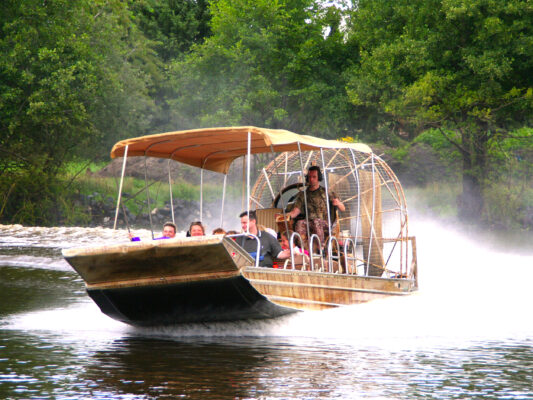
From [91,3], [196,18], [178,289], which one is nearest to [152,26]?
[196,18]

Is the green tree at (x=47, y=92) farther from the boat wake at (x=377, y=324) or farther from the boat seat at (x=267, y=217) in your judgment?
the boat wake at (x=377, y=324)

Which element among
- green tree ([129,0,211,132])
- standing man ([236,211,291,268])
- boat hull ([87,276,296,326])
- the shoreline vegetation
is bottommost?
boat hull ([87,276,296,326])

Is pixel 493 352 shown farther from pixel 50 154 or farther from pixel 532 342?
pixel 50 154

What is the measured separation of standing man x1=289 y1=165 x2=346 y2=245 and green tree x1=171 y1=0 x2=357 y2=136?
29.6 metres

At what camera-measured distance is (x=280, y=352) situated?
10.2m

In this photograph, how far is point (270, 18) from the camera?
1805 inches

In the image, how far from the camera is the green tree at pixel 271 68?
44.8 meters

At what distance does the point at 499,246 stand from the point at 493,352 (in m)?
20.8

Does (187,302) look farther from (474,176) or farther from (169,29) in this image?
(169,29)

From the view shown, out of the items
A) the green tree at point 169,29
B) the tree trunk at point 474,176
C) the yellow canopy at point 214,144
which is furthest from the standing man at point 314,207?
the green tree at point 169,29

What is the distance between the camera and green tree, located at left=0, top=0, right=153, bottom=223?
3297cm

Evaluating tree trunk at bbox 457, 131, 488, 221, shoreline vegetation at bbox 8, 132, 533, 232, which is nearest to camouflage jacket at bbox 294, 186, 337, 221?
shoreline vegetation at bbox 8, 132, 533, 232

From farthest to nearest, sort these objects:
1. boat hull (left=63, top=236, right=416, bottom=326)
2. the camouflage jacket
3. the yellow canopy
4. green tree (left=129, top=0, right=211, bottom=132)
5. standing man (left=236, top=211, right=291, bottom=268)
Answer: green tree (left=129, top=0, right=211, bottom=132) < the camouflage jacket < standing man (left=236, top=211, right=291, bottom=268) < the yellow canopy < boat hull (left=63, top=236, right=416, bottom=326)

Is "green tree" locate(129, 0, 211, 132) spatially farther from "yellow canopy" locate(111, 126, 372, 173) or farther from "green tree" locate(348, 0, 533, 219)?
"yellow canopy" locate(111, 126, 372, 173)
